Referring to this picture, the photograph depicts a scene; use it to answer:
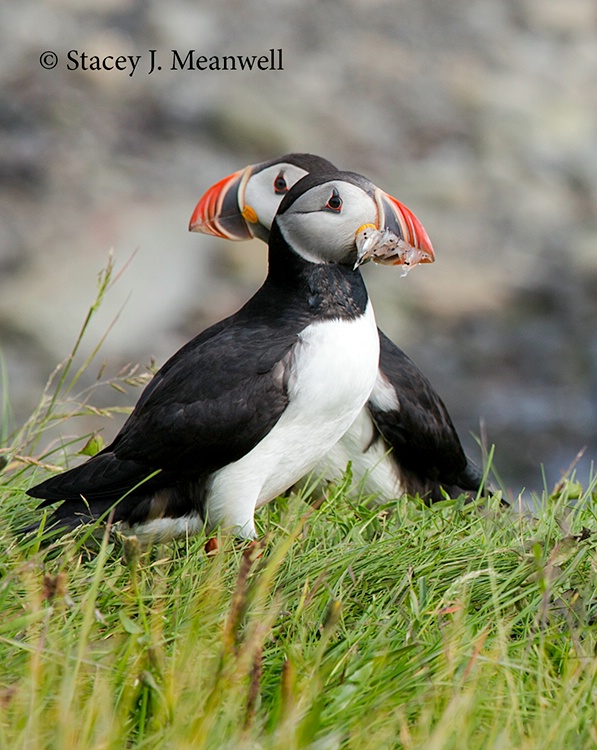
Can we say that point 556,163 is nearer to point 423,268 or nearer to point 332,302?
point 423,268

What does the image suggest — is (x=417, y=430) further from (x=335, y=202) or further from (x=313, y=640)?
(x=313, y=640)

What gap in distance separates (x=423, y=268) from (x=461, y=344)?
89 cm

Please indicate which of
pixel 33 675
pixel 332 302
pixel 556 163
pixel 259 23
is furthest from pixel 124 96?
pixel 33 675

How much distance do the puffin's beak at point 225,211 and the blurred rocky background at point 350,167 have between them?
4.35 meters

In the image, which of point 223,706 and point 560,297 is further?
point 560,297

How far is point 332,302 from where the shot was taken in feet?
13.0

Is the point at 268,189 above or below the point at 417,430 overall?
above

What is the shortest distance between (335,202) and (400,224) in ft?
0.69

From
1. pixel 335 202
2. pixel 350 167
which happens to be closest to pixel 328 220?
pixel 335 202

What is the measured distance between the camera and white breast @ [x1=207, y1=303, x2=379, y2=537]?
3.81 metres

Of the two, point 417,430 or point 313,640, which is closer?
point 313,640

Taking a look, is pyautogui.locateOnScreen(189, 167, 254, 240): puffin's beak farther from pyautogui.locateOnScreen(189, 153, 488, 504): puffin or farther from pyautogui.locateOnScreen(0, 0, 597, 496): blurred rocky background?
pyautogui.locateOnScreen(0, 0, 597, 496): blurred rocky background

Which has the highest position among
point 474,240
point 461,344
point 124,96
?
point 124,96

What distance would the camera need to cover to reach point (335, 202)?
3832mm
